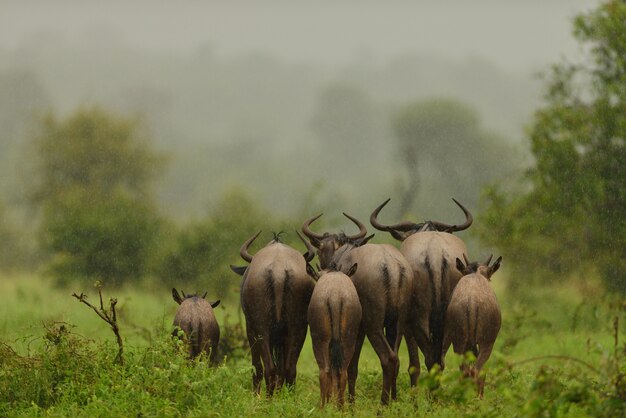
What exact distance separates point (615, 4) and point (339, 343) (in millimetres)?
16320

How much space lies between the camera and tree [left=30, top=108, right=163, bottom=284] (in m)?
26.2

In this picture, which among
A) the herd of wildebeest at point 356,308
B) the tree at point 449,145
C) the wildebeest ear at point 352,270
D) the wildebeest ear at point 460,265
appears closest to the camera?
the herd of wildebeest at point 356,308

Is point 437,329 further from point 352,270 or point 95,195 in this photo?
point 95,195

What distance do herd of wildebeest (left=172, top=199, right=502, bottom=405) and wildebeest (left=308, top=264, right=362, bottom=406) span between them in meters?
0.01

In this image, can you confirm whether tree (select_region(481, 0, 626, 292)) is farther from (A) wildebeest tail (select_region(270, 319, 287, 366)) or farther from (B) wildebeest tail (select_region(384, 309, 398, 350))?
(A) wildebeest tail (select_region(270, 319, 287, 366))

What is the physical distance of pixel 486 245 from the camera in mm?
22766

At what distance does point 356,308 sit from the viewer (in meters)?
10.3

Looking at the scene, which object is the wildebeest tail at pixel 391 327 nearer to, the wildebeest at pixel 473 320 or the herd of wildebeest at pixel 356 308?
the herd of wildebeest at pixel 356 308

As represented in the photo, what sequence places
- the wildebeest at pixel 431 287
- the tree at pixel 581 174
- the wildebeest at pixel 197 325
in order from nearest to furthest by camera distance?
1. the wildebeest at pixel 431 287
2. the wildebeest at pixel 197 325
3. the tree at pixel 581 174

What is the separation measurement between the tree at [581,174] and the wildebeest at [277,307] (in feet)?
39.3

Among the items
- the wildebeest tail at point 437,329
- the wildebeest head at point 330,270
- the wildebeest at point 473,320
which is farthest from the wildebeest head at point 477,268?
the wildebeest head at point 330,270

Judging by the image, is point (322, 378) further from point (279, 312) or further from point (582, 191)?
point (582, 191)

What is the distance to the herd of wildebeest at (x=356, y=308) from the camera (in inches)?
405

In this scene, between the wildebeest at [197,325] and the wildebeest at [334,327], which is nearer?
the wildebeest at [334,327]
